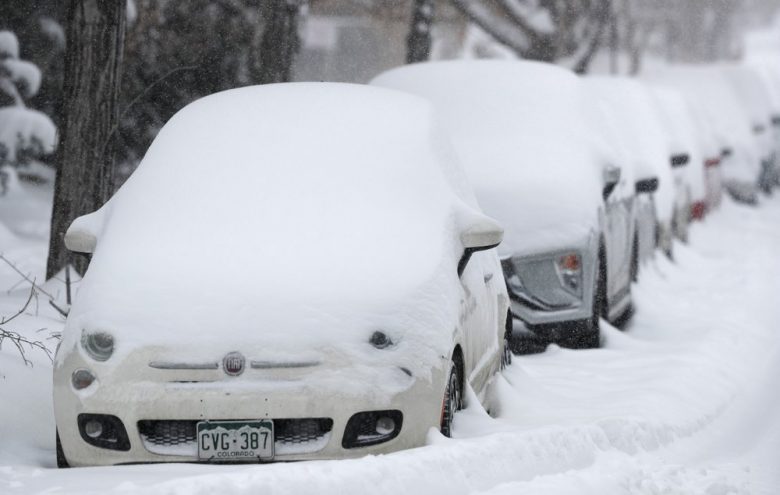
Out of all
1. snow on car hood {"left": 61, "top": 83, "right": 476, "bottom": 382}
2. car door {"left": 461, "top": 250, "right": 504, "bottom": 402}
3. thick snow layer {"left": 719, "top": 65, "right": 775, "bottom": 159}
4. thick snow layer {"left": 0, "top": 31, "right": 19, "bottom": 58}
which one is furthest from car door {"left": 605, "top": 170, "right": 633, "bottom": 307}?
thick snow layer {"left": 719, "top": 65, "right": 775, "bottom": 159}

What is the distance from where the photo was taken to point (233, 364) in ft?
18.1

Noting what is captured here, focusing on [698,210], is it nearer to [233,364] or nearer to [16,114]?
[16,114]

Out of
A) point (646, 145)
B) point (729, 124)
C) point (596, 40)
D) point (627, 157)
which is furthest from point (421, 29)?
point (596, 40)

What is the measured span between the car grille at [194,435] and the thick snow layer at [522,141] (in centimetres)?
415

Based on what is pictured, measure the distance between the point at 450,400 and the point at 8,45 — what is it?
13.2 metres

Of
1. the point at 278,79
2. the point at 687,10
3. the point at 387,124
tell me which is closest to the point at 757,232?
the point at 278,79

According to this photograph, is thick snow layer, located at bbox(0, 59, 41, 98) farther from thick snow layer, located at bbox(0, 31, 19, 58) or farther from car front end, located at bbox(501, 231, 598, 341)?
car front end, located at bbox(501, 231, 598, 341)

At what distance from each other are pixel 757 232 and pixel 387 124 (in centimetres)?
1545

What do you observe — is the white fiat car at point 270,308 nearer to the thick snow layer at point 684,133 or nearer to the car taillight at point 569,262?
the car taillight at point 569,262

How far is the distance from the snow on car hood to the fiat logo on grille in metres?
0.04

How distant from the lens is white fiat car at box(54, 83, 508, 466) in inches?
216

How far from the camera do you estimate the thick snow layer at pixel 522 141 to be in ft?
31.5

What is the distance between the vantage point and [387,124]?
700cm

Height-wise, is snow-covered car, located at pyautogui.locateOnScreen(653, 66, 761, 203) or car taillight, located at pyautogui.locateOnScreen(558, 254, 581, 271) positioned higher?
car taillight, located at pyautogui.locateOnScreen(558, 254, 581, 271)
